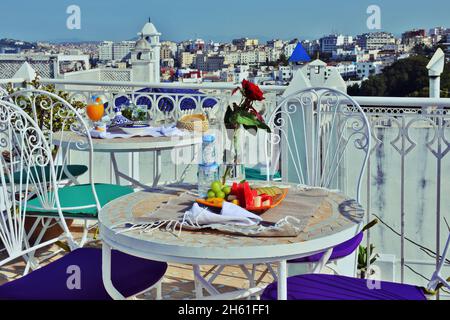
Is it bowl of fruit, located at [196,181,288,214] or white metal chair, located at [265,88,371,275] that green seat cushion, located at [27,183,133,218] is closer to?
white metal chair, located at [265,88,371,275]

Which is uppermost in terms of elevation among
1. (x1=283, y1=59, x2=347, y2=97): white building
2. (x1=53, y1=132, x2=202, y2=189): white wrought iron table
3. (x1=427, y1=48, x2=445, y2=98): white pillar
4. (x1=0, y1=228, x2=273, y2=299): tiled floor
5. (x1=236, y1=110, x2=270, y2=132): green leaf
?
(x1=427, y1=48, x2=445, y2=98): white pillar

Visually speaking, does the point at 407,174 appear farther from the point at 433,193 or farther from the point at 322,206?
the point at 322,206

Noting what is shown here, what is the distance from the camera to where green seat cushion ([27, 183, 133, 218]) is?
9.98 feet

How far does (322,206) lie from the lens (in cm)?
219

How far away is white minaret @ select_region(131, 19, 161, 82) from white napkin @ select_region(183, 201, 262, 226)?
429 inches

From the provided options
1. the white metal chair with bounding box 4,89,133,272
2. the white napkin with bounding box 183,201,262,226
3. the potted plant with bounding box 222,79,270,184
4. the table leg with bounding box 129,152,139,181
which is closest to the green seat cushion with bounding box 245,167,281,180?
the white metal chair with bounding box 4,89,133,272

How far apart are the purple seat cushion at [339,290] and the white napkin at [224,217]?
27 cm

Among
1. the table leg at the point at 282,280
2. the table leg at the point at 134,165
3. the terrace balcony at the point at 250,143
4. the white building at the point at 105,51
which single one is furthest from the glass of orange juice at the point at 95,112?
the white building at the point at 105,51

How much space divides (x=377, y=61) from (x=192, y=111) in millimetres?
11297

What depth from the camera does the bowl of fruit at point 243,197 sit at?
2.04 metres

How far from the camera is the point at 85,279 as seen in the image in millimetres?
2090

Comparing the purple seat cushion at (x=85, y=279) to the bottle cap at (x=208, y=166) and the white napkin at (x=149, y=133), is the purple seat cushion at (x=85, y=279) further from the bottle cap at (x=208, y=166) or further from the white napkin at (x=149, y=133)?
the white napkin at (x=149, y=133)

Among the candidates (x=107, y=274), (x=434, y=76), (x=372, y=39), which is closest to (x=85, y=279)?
(x=107, y=274)

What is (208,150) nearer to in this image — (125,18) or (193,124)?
(193,124)
